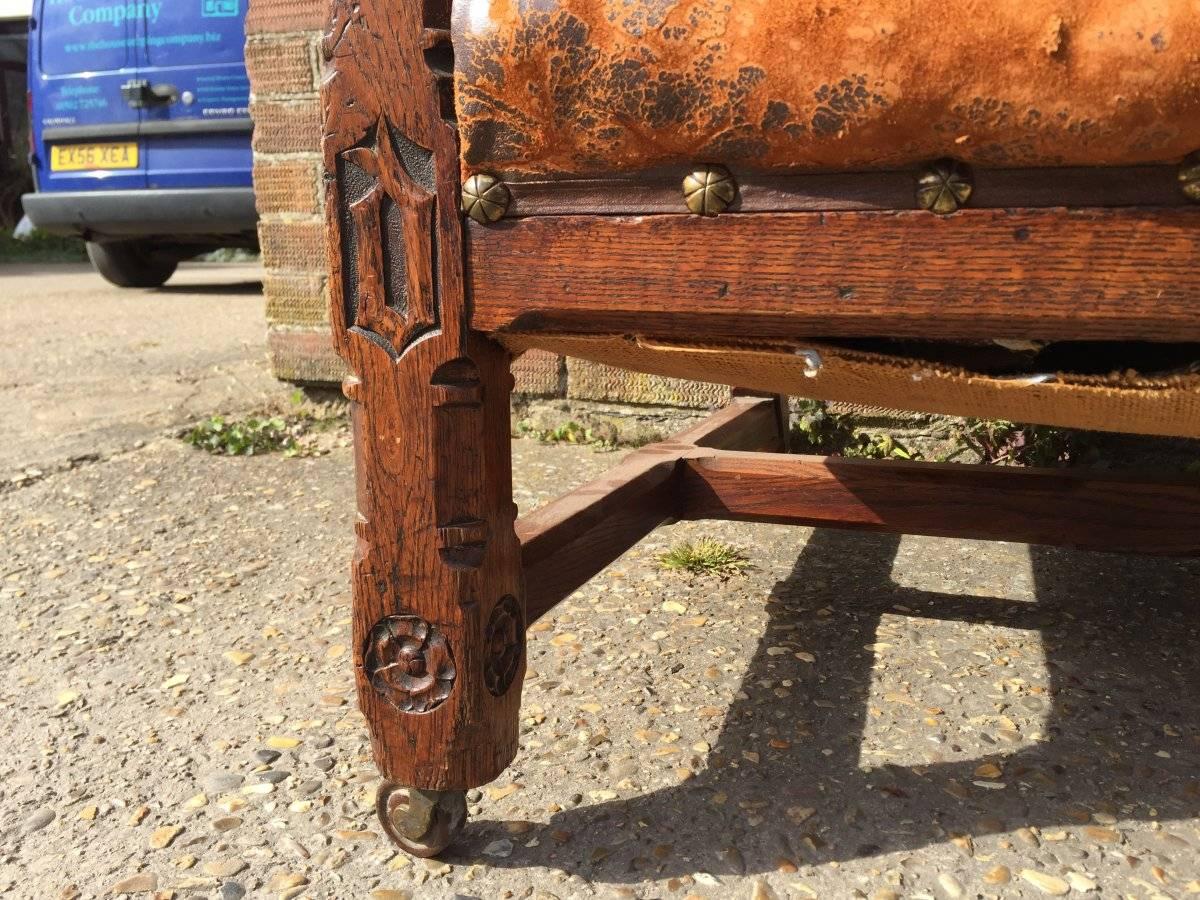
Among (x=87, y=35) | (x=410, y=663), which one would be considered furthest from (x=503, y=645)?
(x=87, y=35)

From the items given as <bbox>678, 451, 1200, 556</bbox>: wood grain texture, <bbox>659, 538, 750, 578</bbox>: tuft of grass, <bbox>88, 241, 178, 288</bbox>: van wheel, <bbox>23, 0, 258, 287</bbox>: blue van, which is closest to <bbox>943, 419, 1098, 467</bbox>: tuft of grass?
<bbox>659, 538, 750, 578</bbox>: tuft of grass

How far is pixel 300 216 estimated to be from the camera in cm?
315

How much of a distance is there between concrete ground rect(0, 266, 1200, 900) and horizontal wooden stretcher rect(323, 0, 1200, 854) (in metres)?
0.20

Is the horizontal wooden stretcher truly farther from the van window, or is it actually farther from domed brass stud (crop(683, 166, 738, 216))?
the van window

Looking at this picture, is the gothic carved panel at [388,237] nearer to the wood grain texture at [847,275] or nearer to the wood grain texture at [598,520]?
the wood grain texture at [847,275]

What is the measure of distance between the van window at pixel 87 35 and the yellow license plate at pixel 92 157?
17.4 inches

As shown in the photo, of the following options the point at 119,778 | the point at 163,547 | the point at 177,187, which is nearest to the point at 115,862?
the point at 119,778

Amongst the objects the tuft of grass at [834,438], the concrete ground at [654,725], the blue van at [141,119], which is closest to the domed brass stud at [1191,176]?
the concrete ground at [654,725]

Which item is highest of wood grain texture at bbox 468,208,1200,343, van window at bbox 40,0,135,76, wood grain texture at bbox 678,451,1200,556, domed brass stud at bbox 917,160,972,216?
van window at bbox 40,0,135,76

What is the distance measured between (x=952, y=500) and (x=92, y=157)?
6489 mm

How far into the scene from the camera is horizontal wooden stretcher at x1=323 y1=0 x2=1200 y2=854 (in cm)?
86

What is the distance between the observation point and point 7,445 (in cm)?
324

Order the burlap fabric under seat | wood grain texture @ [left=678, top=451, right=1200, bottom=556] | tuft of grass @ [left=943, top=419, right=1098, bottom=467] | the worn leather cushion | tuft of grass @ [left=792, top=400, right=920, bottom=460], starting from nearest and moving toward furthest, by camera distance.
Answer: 1. the worn leather cushion
2. the burlap fabric under seat
3. wood grain texture @ [left=678, top=451, right=1200, bottom=556]
4. tuft of grass @ [left=943, top=419, right=1098, bottom=467]
5. tuft of grass @ [left=792, top=400, right=920, bottom=460]

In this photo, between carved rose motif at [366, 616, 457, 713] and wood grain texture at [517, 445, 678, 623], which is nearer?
carved rose motif at [366, 616, 457, 713]
